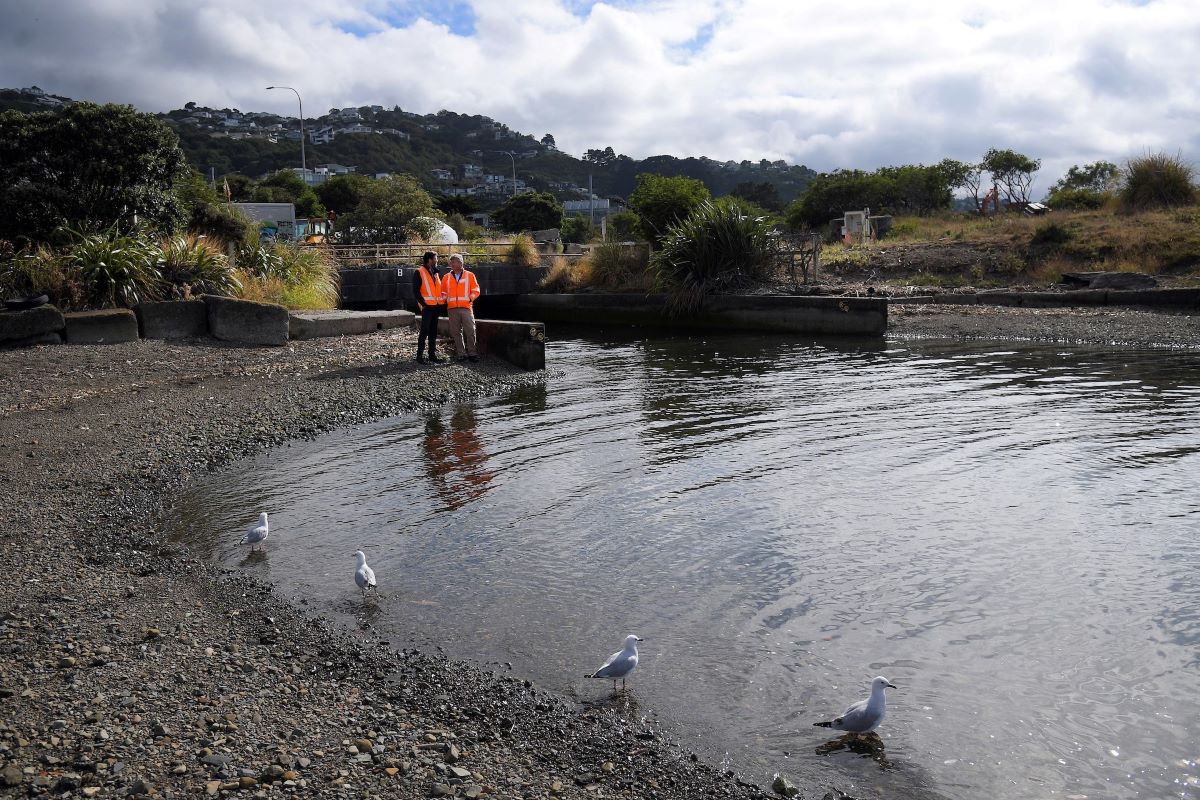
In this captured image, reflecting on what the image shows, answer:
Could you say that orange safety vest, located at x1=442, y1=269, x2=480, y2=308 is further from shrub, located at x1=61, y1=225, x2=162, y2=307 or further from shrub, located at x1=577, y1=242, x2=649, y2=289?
shrub, located at x1=577, y1=242, x2=649, y2=289

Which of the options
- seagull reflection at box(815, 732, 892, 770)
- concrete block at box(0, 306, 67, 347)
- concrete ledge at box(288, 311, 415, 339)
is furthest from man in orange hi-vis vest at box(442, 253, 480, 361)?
seagull reflection at box(815, 732, 892, 770)

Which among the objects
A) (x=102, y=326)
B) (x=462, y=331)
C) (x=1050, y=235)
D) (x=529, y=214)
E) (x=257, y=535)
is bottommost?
(x=257, y=535)

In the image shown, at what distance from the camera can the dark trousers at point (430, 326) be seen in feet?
53.5

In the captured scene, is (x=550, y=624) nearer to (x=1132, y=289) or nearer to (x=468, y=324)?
(x=468, y=324)

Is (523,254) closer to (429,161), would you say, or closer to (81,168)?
(81,168)

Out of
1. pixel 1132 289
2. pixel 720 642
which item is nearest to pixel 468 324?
pixel 720 642

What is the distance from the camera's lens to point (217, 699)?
4863 millimetres

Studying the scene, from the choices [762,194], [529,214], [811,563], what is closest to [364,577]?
[811,563]

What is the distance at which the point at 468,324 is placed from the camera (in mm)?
17141

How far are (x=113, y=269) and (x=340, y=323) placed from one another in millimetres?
4054

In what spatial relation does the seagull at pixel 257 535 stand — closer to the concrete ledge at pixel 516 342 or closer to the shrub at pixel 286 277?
the concrete ledge at pixel 516 342

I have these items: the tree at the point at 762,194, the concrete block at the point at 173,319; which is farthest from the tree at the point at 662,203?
the tree at the point at 762,194

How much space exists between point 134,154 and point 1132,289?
77.5ft

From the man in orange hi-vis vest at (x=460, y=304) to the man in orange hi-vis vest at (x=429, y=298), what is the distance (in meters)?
0.18
